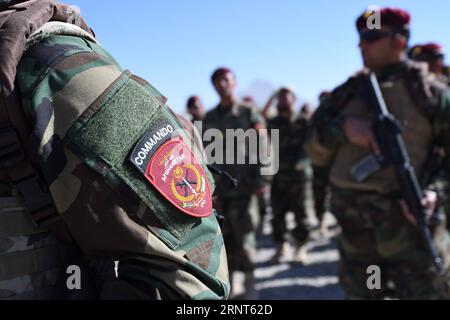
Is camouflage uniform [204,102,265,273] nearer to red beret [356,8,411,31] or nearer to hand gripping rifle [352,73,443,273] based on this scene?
hand gripping rifle [352,73,443,273]

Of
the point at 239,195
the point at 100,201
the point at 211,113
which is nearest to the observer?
the point at 100,201

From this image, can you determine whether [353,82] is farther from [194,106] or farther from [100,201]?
[194,106]

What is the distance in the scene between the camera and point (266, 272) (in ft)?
18.7

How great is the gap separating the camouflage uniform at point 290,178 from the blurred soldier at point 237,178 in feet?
4.55

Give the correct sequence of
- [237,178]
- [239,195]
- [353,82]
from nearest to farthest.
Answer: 1. [353,82]
2. [239,195]
3. [237,178]

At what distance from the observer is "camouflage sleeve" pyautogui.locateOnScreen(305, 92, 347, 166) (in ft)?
10.0

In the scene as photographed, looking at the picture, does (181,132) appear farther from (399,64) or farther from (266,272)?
(266,272)

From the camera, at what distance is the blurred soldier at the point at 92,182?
2.99 feet

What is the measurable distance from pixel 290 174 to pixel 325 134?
11.2 ft

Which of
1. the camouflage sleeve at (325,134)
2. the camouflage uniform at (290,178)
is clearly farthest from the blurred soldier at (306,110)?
the camouflage sleeve at (325,134)

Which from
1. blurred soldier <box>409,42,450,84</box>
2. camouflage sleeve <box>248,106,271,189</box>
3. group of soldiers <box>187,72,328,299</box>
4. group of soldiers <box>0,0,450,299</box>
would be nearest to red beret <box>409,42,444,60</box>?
blurred soldier <box>409,42,450,84</box>

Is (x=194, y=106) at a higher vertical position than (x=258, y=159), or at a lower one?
higher

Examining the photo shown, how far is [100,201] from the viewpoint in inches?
35.8

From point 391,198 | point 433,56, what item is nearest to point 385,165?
point 391,198
